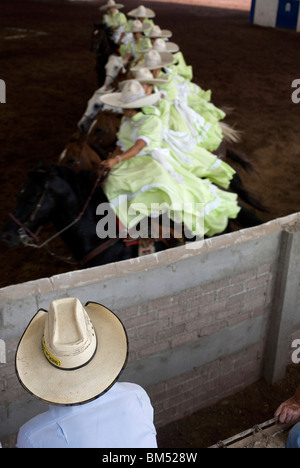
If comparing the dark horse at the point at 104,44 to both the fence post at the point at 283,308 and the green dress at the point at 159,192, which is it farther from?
the fence post at the point at 283,308

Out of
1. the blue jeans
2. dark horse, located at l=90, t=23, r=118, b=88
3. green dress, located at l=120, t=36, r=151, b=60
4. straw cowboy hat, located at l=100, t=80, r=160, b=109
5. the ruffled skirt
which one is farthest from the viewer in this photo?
dark horse, located at l=90, t=23, r=118, b=88

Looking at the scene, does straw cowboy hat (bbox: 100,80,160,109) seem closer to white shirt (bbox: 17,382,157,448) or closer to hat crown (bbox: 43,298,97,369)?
hat crown (bbox: 43,298,97,369)

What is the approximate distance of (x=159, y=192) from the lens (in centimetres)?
430

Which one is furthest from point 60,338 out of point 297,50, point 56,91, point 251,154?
point 297,50

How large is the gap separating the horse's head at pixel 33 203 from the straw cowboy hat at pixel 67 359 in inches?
76.9

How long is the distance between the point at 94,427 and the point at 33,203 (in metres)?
2.30

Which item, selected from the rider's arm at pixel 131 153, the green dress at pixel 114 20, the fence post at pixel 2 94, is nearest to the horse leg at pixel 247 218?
the rider's arm at pixel 131 153

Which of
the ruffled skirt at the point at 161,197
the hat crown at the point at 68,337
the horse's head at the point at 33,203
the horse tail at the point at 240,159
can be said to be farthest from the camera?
the horse tail at the point at 240,159

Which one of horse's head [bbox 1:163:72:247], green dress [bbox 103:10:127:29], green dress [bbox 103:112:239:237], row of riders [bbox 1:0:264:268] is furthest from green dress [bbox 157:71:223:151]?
green dress [bbox 103:10:127:29]

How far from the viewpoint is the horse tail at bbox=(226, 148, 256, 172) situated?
21.7ft

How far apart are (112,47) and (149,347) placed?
7169 millimetres

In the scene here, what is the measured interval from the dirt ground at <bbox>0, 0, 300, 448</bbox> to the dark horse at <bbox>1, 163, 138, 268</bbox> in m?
1.44

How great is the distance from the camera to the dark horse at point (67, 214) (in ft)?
12.7

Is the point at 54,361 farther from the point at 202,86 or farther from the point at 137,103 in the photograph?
the point at 202,86
